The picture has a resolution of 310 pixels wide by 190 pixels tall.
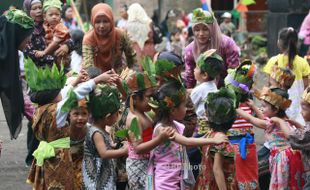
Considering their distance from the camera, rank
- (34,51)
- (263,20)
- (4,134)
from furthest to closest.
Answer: (263,20)
(4,134)
(34,51)

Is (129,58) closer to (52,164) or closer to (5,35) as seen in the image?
(5,35)

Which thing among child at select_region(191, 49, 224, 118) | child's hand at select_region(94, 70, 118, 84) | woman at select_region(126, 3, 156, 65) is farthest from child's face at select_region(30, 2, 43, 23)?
woman at select_region(126, 3, 156, 65)

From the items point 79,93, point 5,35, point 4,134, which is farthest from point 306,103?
point 4,134

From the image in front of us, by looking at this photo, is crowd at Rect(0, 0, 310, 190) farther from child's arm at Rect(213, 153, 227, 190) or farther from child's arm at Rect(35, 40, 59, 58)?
child's arm at Rect(35, 40, 59, 58)

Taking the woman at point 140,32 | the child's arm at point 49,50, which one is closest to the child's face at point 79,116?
the child's arm at point 49,50

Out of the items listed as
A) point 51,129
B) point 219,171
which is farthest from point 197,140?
point 51,129

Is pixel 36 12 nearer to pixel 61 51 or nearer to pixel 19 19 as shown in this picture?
pixel 61 51

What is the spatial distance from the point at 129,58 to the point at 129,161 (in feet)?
7.69

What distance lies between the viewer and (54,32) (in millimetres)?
10914

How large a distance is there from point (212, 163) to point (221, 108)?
0.43 m

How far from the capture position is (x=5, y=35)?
820 centimetres

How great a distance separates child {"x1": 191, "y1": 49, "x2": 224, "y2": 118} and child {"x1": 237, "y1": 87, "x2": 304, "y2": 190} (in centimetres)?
34

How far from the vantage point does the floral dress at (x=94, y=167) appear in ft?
25.2

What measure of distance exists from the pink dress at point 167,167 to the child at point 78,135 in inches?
22.7
